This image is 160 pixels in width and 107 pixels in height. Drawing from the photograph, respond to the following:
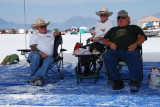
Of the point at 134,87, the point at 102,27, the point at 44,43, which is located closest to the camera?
the point at 134,87

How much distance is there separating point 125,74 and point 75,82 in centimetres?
102

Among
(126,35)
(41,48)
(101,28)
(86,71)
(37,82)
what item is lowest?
(37,82)

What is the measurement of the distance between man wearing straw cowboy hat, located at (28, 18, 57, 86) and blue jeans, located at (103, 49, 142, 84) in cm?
90

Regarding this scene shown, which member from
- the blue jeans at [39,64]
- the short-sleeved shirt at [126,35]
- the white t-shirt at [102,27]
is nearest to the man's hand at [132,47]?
the short-sleeved shirt at [126,35]

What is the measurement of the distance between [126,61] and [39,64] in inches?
51.8

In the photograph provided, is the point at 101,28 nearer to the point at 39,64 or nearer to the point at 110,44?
the point at 110,44

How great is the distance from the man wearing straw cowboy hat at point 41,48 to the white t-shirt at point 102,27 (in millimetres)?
870

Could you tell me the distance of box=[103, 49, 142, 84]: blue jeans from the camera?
3.03 m

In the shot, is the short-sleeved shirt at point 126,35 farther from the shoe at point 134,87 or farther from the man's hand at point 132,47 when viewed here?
the shoe at point 134,87

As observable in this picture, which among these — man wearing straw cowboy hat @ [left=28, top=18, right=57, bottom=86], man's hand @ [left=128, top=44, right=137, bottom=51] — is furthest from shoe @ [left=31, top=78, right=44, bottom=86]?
man's hand @ [left=128, top=44, right=137, bottom=51]

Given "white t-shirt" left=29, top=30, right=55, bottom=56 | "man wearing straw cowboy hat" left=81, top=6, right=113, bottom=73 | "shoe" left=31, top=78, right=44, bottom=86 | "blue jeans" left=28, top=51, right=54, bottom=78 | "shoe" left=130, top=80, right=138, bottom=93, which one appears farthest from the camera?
"man wearing straw cowboy hat" left=81, top=6, right=113, bottom=73

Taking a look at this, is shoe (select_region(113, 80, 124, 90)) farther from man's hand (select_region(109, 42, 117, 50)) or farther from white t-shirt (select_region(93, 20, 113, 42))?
white t-shirt (select_region(93, 20, 113, 42))

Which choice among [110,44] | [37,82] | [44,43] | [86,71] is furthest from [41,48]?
[110,44]

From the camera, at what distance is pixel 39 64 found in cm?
364
